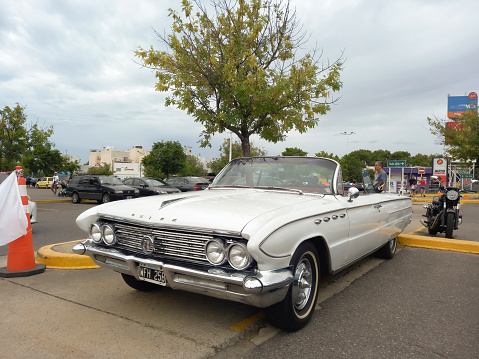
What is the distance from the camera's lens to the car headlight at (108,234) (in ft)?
10.8

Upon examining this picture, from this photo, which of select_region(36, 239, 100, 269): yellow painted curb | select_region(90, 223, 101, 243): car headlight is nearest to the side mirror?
select_region(90, 223, 101, 243): car headlight

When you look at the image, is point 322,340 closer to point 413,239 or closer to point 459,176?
point 413,239

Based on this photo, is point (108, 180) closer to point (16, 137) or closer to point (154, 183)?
point (154, 183)

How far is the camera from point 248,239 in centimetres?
253

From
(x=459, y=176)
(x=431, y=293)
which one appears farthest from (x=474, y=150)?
(x=431, y=293)

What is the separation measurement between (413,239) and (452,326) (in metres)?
3.98

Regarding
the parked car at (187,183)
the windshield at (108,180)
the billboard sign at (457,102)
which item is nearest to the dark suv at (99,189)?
the windshield at (108,180)

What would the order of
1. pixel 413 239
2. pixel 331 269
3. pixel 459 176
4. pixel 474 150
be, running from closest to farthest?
pixel 331 269 < pixel 413 239 < pixel 474 150 < pixel 459 176

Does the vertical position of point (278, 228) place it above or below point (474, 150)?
below

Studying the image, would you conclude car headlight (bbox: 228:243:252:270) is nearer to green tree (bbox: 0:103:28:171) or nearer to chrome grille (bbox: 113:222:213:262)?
chrome grille (bbox: 113:222:213:262)

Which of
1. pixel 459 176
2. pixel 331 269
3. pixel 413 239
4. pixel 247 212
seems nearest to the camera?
pixel 247 212

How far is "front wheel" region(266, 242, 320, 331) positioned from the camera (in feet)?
9.42

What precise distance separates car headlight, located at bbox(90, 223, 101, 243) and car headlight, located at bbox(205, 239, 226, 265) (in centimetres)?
126

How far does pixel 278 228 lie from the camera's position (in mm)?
2652
